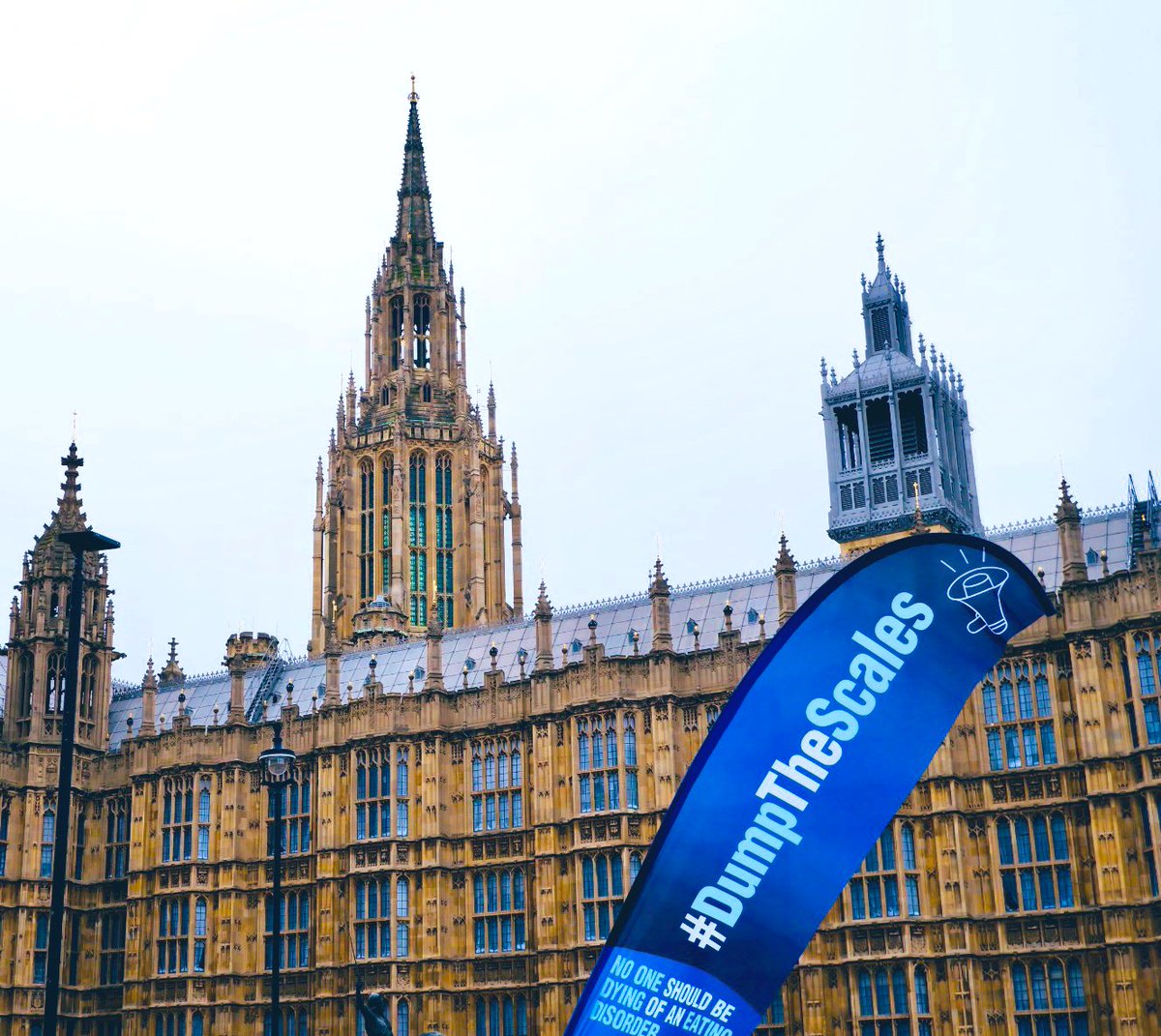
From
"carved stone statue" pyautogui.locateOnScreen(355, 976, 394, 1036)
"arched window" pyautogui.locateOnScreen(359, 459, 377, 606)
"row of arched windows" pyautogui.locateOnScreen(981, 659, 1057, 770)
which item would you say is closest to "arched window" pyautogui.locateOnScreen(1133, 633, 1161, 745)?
"row of arched windows" pyautogui.locateOnScreen(981, 659, 1057, 770)

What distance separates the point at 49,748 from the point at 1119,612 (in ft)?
153

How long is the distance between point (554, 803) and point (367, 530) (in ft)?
188

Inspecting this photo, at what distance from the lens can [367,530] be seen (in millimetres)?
112812

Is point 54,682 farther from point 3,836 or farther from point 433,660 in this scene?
point 433,660

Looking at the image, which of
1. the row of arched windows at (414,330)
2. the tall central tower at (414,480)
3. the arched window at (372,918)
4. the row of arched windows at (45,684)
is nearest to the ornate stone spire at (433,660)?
the arched window at (372,918)

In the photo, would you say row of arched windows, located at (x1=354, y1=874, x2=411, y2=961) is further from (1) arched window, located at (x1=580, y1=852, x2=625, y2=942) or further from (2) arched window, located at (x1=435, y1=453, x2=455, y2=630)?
(2) arched window, located at (x1=435, y1=453, x2=455, y2=630)

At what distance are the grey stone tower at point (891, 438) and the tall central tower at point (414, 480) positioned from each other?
36.2 m

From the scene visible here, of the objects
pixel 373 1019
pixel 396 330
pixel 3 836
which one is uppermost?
pixel 396 330

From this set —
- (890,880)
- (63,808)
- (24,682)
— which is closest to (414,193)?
(24,682)

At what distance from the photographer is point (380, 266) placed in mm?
120062

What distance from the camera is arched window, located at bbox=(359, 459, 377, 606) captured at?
11150 centimetres

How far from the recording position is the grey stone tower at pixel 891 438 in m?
77.2

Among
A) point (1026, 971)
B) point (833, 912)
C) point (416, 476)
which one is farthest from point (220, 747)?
point (416, 476)

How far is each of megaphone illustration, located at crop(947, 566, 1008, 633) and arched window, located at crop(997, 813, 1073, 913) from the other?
3614 centimetres
